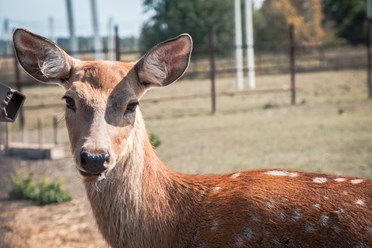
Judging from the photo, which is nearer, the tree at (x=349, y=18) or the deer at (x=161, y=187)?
the deer at (x=161, y=187)

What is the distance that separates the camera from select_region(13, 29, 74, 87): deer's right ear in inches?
150

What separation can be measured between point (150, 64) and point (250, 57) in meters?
20.9

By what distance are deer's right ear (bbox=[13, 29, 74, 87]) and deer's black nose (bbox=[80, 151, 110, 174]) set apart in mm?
767

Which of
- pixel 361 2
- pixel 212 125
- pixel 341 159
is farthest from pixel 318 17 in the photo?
pixel 341 159

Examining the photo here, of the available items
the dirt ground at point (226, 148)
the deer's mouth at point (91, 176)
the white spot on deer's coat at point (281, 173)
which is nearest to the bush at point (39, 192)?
the dirt ground at point (226, 148)

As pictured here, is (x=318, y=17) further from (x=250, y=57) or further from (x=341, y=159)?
(x=341, y=159)

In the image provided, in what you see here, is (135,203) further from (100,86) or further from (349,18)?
(349,18)

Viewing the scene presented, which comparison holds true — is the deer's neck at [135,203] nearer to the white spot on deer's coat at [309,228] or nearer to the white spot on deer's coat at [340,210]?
the white spot on deer's coat at [309,228]

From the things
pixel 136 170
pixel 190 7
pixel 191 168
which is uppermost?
pixel 190 7

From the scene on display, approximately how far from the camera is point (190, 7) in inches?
1201

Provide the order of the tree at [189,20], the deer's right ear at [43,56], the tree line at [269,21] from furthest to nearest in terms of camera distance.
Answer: the tree line at [269,21] < the tree at [189,20] < the deer's right ear at [43,56]

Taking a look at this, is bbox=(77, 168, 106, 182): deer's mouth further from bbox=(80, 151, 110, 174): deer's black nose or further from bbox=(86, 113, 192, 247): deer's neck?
bbox=(86, 113, 192, 247): deer's neck

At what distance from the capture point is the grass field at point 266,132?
9320mm

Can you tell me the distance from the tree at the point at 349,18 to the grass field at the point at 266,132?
2264 centimetres
